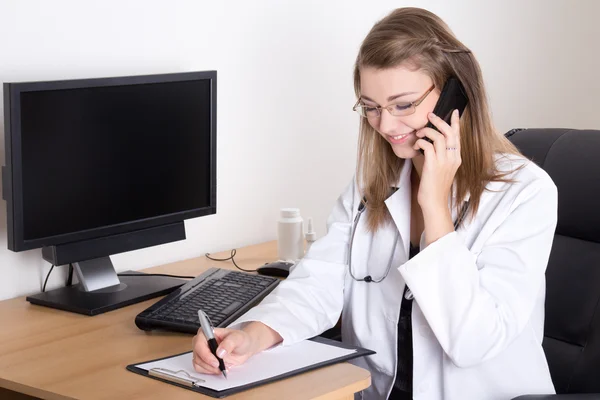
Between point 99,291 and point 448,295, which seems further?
point 99,291

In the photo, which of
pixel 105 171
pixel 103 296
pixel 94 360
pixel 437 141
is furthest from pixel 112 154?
pixel 437 141

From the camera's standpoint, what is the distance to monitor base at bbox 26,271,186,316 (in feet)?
5.89

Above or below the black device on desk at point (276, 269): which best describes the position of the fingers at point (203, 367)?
below

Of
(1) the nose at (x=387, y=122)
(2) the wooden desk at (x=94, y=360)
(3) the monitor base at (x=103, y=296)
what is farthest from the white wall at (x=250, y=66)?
(1) the nose at (x=387, y=122)

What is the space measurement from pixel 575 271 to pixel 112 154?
977mm

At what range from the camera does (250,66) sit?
2.33 meters

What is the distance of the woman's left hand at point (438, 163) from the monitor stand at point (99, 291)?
67 centimetres

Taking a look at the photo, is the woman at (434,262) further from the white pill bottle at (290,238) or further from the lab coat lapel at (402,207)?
the white pill bottle at (290,238)

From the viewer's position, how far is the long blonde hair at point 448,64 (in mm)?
1567

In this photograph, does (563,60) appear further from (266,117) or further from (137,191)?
(137,191)

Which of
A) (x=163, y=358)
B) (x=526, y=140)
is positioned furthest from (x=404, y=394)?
(x=526, y=140)

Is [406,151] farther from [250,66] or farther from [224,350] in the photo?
[250,66]

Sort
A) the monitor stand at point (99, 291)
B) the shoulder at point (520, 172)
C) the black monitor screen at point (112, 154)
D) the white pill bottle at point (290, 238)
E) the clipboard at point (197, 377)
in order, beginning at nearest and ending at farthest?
the clipboard at point (197, 377), the shoulder at point (520, 172), the black monitor screen at point (112, 154), the monitor stand at point (99, 291), the white pill bottle at point (290, 238)

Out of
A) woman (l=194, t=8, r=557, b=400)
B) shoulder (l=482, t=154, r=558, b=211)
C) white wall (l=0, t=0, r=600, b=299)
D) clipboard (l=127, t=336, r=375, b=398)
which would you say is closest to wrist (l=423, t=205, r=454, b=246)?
woman (l=194, t=8, r=557, b=400)
